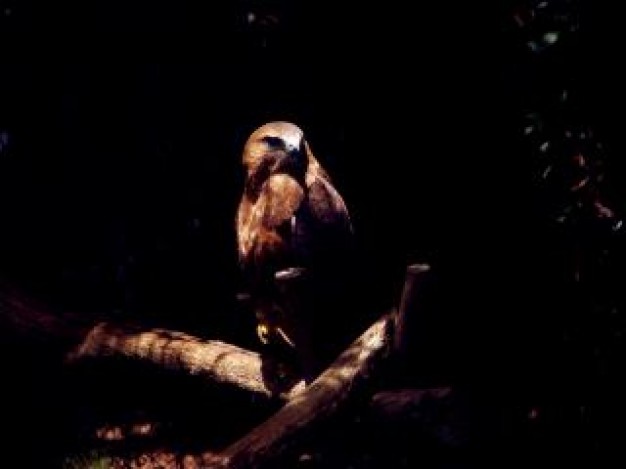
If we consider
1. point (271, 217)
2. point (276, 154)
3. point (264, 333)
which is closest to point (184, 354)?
point (264, 333)

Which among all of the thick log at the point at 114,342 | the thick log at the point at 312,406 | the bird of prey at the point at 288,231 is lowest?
the thick log at the point at 312,406

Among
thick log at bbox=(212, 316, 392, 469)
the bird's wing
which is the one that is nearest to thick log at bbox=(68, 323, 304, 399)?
thick log at bbox=(212, 316, 392, 469)

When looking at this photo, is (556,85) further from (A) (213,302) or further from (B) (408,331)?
(A) (213,302)

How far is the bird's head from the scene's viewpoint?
155 inches

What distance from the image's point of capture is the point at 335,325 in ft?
13.9

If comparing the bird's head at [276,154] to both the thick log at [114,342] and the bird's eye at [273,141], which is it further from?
the thick log at [114,342]

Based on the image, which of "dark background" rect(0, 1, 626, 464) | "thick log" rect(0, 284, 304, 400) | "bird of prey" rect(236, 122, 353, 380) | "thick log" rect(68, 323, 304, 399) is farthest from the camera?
"dark background" rect(0, 1, 626, 464)

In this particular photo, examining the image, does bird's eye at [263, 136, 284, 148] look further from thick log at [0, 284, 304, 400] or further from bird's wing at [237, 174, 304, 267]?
thick log at [0, 284, 304, 400]

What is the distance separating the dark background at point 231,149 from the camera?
4629 mm

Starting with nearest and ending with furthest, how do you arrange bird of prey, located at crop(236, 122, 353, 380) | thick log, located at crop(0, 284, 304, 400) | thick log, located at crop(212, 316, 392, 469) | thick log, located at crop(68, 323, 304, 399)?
thick log, located at crop(212, 316, 392, 469) → bird of prey, located at crop(236, 122, 353, 380) → thick log, located at crop(68, 323, 304, 399) → thick log, located at crop(0, 284, 304, 400)

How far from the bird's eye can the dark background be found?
3.75 ft

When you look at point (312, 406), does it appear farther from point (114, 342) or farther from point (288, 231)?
point (114, 342)

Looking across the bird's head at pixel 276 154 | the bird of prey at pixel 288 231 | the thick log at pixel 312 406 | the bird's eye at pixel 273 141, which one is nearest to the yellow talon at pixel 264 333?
the bird of prey at pixel 288 231

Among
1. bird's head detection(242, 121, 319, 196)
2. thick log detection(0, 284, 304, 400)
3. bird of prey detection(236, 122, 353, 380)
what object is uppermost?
bird's head detection(242, 121, 319, 196)
